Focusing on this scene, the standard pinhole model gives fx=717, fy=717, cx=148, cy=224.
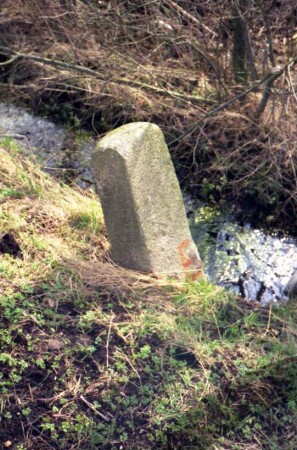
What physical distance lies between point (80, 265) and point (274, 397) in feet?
5.29

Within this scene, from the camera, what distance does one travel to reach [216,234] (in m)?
6.38

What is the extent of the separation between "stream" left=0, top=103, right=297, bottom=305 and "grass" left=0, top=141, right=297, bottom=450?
0.82 m

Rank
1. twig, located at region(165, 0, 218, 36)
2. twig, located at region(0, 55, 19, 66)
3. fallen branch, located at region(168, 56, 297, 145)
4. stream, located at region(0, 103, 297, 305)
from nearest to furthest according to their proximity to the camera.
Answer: stream, located at region(0, 103, 297, 305)
fallen branch, located at region(168, 56, 297, 145)
twig, located at region(165, 0, 218, 36)
twig, located at region(0, 55, 19, 66)

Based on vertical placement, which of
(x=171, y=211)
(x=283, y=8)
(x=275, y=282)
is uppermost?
(x=283, y=8)

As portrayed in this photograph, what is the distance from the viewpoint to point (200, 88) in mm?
7105

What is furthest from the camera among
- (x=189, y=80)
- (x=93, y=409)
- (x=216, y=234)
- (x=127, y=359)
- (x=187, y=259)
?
(x=189, y=80)

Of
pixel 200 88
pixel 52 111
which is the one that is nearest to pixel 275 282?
pixel 200 88

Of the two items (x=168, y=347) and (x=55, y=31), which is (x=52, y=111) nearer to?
(x=55, y=31)

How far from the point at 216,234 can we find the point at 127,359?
2351 millimetres

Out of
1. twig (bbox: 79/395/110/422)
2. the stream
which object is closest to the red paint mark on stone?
the stream

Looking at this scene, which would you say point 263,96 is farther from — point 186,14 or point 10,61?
point 10,61

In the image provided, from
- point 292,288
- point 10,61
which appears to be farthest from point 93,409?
point 10,61

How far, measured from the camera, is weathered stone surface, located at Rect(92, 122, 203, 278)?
4.80 metres

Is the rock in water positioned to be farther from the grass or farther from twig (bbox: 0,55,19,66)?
twig (bbox: 0,55,19,66)
